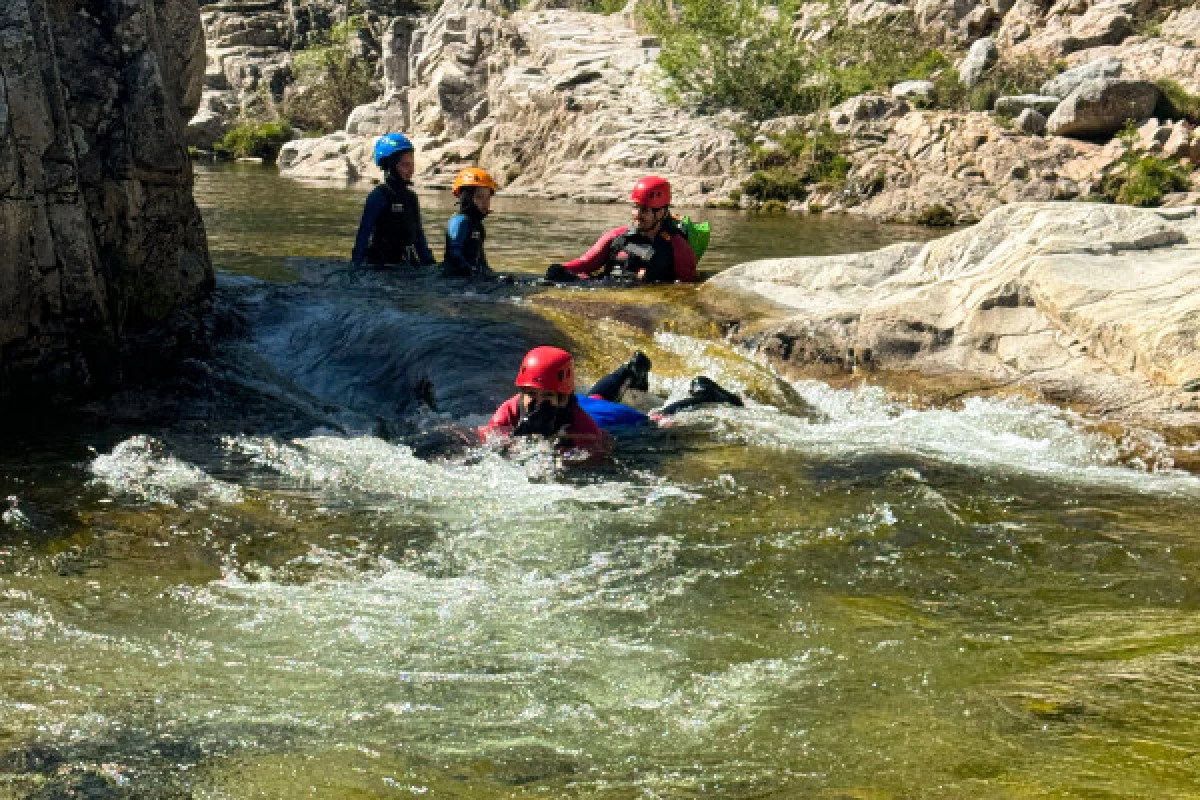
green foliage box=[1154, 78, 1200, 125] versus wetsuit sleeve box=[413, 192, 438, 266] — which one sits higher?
green foliage box=[1154, 78, 1200, 125]

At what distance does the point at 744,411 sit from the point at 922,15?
78.7 feet

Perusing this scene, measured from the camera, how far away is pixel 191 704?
11.9 ft

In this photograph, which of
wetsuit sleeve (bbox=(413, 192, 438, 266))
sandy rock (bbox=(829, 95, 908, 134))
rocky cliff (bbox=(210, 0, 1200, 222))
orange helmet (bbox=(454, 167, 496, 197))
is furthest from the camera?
sandy rock (bbox=(829, 95, 908, 134))

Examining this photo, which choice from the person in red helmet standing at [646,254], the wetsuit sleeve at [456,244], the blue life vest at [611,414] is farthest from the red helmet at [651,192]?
the blue life vest at [611,414]

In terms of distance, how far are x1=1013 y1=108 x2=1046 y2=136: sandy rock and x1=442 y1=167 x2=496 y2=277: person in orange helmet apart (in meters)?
14.6

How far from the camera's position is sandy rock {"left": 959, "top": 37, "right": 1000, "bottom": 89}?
25.1 meters

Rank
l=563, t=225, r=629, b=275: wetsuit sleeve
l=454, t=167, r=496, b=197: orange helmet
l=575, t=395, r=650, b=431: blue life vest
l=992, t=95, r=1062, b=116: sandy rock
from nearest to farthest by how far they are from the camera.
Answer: l=575, t=395, r=650, b=431: blue life vest → l=454, t=167, r=496, b=197: orange helmet → l=563, t=225, r=629, b=275: wetsuit sleeve → l=992, t=95, r=1062, b=116: sandy rock

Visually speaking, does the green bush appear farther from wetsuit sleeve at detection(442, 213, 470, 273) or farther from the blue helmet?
wetsuit sleeve at detection(442, 213, 470, 273)

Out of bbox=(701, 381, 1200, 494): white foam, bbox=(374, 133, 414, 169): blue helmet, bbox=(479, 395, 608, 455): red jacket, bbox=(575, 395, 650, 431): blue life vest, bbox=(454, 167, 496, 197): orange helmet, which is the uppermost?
bbox=(374, 133, 414, 169): blue helmet

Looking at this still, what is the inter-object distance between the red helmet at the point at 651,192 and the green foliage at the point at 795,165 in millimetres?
12125

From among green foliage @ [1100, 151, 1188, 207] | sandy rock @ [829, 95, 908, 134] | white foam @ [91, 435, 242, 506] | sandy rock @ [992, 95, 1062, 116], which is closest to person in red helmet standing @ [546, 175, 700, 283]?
white foam @ [91, 435, 242, 506]

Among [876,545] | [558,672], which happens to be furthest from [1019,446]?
[558,672]

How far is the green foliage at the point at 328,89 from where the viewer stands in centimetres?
4138

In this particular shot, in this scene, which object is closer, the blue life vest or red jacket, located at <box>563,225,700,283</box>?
the blue life vest
